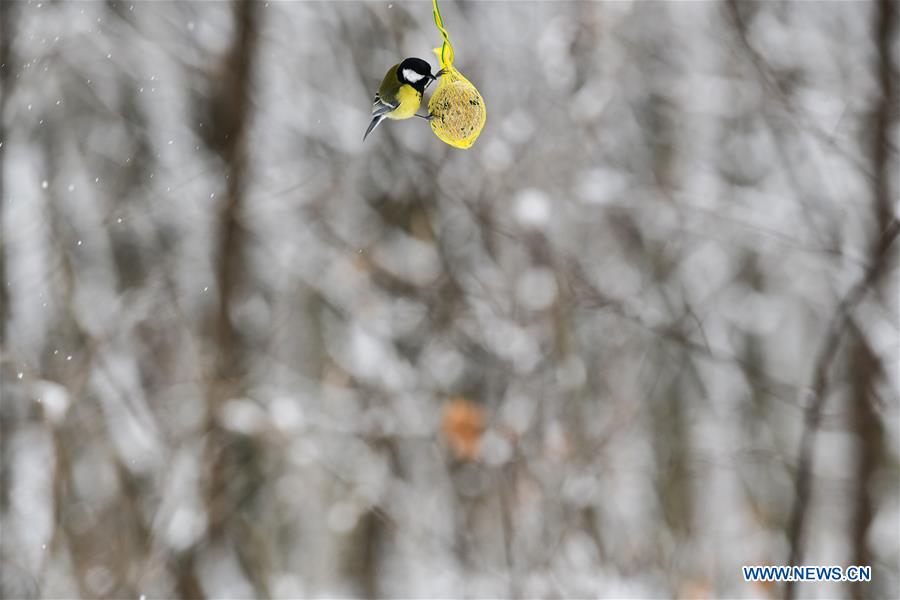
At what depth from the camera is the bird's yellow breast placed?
3.24 feet

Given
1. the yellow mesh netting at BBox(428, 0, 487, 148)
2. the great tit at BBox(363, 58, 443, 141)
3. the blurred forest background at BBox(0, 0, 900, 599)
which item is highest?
the great tit at BBox(363, 58, 443, 141)

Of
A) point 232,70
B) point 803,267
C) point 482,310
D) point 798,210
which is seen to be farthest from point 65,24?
point 803,267

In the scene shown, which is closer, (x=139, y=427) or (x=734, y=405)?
(x=139, y=427)

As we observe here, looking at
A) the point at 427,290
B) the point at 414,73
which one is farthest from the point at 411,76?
the point at 427,290

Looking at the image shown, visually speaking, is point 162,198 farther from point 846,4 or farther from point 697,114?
point 846,4

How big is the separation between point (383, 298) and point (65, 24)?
4.02 feet

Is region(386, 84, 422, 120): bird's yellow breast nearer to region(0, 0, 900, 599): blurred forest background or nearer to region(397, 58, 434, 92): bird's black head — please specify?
region(397, 58, 434, 92): bird's black head

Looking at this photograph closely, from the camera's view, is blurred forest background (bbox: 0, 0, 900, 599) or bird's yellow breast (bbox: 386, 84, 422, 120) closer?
bird's yellow breast (bbox: 386, 84, 422, 120)

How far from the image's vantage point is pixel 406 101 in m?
1.00

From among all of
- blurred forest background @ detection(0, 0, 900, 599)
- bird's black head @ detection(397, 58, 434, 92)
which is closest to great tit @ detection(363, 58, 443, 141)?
bird's black head @ detection(397, 58, 434, 92)

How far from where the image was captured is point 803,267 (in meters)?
2.56

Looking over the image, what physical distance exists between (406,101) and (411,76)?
0.12ft

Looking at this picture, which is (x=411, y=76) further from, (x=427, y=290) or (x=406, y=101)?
(x=427, y=290)

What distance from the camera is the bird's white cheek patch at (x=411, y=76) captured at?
3.17 feet
